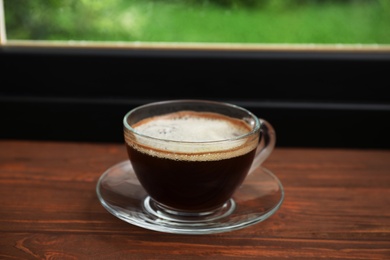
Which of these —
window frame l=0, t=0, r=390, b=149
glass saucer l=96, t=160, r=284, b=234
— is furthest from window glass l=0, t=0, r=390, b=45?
glass saucer l=96, t=160, r=284, b=234

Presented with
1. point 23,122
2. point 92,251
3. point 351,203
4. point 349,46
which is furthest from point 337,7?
point 92,251

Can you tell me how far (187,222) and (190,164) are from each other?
0.24 feet

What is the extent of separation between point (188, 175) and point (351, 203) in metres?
0.25

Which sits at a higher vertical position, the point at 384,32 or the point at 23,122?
the point at 384,32

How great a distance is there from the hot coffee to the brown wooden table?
0.15 ft

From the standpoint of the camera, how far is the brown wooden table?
0.61m

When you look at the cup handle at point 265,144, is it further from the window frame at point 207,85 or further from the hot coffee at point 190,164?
the window frame at point 207,85

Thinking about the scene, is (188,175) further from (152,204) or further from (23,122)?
(23,122)

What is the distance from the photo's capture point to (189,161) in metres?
0.63

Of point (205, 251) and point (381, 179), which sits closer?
point (205, 251)

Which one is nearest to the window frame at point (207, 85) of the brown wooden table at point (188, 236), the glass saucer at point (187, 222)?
the brown wooden table at point (188, 236)

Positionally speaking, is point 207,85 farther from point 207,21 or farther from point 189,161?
point 189,161

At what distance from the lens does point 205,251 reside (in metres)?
0.61

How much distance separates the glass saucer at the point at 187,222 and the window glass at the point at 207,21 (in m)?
0.50
